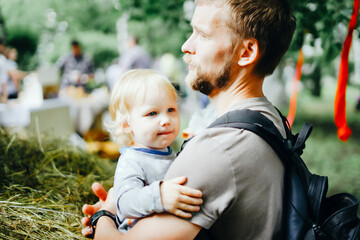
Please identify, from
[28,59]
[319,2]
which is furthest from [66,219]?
[28,59]

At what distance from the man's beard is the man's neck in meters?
0.03

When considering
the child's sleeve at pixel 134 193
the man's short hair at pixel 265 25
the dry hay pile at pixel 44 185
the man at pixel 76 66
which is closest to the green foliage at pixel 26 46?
the man at pixel 76 66

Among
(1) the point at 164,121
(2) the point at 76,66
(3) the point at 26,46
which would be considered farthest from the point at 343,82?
(3) the point at 26,46

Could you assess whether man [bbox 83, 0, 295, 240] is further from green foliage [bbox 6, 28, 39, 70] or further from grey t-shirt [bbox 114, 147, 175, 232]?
green foliage [bbox 6, 28, 39, 70]

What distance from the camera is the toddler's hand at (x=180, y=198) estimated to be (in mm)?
1069

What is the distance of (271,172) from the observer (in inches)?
46.6

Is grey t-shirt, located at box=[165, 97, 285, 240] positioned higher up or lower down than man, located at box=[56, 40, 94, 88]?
higher up

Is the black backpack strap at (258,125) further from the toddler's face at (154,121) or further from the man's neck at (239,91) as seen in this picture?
the toddler's face at (154,121)

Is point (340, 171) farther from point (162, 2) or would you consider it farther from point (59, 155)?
point (59, 155)

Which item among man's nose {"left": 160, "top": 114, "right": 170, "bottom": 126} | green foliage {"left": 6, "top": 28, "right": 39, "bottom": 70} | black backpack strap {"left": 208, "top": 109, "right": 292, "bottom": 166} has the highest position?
black backpack strap {"left": 208, "top": 109, "right": 292, "bottom": 166}

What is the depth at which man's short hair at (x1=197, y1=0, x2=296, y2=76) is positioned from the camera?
129cm

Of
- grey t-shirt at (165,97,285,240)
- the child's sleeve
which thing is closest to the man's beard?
grey t-shirt at (165,97,285,240)

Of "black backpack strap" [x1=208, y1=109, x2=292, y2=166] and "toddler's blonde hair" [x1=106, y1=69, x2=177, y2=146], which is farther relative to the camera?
"toddler's blonde hair" [x1=106, y1=69, x2=177, y2=146]

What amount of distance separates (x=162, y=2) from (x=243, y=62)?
293cm
